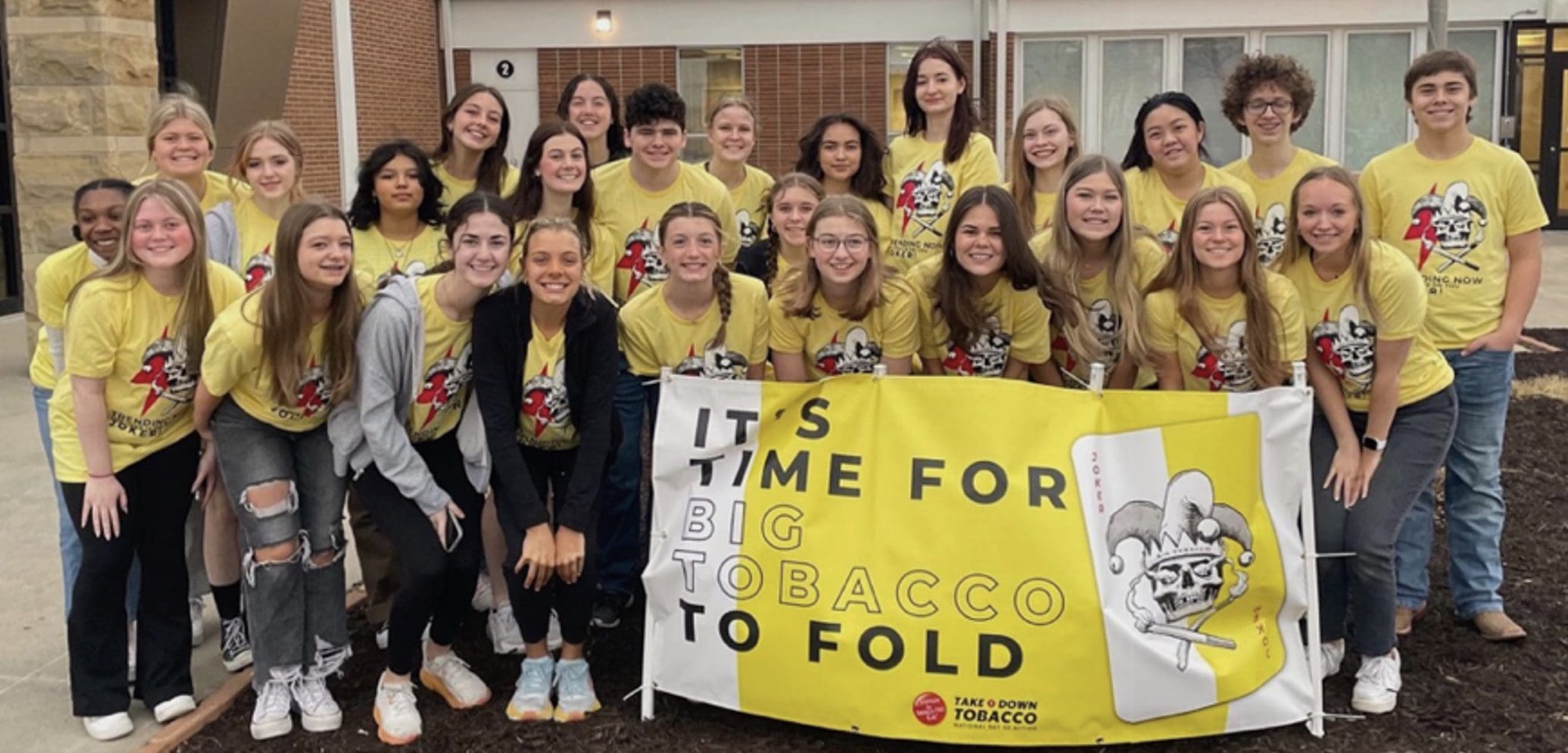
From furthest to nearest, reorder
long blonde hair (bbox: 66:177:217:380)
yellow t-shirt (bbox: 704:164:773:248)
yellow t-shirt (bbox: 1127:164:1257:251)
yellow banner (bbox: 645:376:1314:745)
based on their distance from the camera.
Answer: yellow t-shirt (bbox: 704:164:773:248)
yellow t-shirt (bbox: 1127:164:1257:251)
long blonde hair (bbox: 66:177:217:380)
yellow banner (bbox: 645:376:1314:745)

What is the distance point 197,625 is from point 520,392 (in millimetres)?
1866

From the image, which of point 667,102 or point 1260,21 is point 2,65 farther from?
point 1260,21

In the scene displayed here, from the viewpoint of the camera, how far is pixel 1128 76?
2169cm

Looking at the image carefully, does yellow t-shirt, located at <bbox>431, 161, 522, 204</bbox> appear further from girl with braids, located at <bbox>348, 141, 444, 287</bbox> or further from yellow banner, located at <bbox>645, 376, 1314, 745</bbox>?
yellow banner, located at <bbox>645, 376, 1314, 745</bbox>

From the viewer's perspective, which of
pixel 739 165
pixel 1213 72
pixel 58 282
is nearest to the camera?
pixel 58 282

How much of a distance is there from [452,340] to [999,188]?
6.00ft

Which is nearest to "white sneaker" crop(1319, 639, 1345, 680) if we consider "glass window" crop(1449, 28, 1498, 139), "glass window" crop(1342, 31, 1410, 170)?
"glass window" crop(1342, 31, 1410, 170)

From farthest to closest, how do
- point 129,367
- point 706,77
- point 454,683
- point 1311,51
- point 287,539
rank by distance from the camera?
point 706,77, point 1311,51, point 454,683, point 287,539, point 129,367

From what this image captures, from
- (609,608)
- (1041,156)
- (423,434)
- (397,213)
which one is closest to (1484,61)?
(1041,156)

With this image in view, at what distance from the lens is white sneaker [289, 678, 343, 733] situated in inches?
171

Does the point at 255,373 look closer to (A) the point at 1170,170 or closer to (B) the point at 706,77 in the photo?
(A) the point at 1170,170

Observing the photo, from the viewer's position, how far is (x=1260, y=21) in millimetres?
21078

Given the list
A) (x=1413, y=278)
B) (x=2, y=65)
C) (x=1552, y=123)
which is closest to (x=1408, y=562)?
(x=1413, y=278)

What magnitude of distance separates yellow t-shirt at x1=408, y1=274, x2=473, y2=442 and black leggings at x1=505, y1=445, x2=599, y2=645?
28cm
